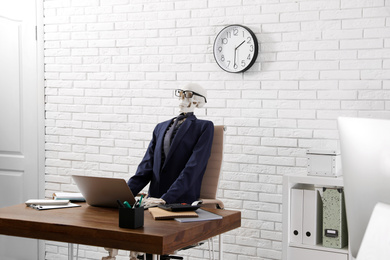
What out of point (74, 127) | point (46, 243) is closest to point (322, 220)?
point (74, 127)

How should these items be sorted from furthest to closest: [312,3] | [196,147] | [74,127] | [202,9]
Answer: [74,127], [202,9], [312,3], [196,147]

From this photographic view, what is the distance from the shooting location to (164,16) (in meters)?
3.98

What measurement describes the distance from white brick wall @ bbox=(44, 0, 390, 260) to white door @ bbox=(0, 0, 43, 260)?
126 mm

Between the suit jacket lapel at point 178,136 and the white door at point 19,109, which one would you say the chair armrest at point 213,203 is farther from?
the white door at point 19,109

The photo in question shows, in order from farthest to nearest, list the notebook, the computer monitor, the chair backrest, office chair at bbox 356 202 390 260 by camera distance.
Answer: the chair backrest
the notebook
the computer monitor
office chair at bbox 356 202 390 260

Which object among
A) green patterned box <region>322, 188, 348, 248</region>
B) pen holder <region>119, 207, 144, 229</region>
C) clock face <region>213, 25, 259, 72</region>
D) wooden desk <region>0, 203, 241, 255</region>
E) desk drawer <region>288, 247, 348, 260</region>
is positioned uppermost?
clock face <region>213, 25, 259, 72</region>

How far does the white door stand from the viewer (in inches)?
175

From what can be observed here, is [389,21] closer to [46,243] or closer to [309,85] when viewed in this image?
[309,85]

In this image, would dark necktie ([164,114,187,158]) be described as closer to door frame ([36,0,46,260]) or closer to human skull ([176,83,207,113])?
human skull ([176,83,207,113])

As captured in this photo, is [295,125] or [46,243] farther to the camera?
[46,243]

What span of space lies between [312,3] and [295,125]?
792 millimetres

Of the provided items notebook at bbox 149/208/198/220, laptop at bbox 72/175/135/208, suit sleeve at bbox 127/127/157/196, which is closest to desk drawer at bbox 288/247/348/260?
suit sleeve at bbox 127/127/157/196

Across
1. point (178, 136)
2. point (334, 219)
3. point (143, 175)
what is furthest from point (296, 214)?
point (143, 175)

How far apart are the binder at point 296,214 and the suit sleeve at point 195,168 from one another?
1.80 feet
